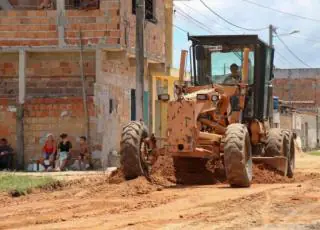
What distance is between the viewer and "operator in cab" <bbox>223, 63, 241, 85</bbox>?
587 inches

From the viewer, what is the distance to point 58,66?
73.3 ft

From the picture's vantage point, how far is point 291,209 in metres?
10.1

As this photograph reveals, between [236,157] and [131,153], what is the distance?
81.7 inches

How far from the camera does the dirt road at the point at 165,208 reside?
903cm

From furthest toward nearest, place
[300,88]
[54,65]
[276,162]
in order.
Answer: [300,88] < [54,65] < [276,162]

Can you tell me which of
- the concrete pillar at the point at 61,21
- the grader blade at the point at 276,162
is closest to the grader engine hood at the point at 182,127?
the grader blade at the point at 276,162

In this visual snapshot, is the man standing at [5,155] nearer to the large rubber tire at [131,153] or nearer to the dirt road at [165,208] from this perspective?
the dirt road at [165,208]

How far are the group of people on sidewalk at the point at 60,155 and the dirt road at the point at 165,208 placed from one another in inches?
304

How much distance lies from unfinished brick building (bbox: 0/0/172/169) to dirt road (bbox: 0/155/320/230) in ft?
27.8

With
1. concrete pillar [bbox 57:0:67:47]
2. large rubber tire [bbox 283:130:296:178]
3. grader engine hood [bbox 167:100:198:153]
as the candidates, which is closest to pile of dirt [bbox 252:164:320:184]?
large rubber tire [bbox 283:130:296:178]

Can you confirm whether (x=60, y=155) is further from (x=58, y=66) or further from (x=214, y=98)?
(x=214, y=98)

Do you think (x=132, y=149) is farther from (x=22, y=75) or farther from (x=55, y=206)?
(x=22, y=75)

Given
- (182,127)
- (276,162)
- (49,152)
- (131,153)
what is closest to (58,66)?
(49,152)

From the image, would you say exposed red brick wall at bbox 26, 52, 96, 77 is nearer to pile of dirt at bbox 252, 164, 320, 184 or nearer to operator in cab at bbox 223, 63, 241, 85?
operator in cab at bbox 223, 63, 241, 85
